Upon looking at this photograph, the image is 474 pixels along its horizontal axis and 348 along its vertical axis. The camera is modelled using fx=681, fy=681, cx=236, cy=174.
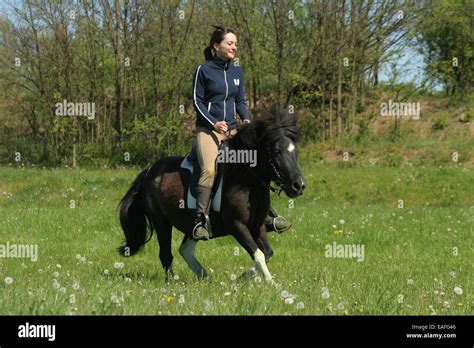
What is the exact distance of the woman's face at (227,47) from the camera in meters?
8.54

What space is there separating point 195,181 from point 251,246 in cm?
121

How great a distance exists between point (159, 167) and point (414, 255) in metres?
4.83

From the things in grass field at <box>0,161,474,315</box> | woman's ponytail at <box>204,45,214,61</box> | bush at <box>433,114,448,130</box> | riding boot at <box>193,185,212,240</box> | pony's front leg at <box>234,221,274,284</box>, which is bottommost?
grass field at <box>0,161,474,315</box>

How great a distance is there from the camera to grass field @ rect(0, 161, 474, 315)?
19.0ft

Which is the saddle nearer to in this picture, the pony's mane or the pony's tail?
the pony's mane

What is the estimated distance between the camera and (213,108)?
863cm

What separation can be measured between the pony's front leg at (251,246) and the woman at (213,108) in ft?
1.59

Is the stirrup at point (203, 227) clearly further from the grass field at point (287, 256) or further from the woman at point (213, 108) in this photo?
the grass field at point (287, 256)

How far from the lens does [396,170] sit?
25016 millimetres

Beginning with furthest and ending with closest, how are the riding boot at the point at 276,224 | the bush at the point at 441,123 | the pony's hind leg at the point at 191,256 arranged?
the bush at the point at 441,123, the pony's hind leg at the point at 191,256, the riding boot at the point at 276,224

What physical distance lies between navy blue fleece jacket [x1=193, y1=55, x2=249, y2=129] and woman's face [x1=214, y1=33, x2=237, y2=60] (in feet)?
0.36

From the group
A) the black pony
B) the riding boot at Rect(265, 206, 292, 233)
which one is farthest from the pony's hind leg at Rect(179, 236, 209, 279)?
the riding boot at Rect(265, 206, 292, 233)

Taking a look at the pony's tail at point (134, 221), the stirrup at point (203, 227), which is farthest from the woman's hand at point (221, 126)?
the pony's tail at point (134, 221)
